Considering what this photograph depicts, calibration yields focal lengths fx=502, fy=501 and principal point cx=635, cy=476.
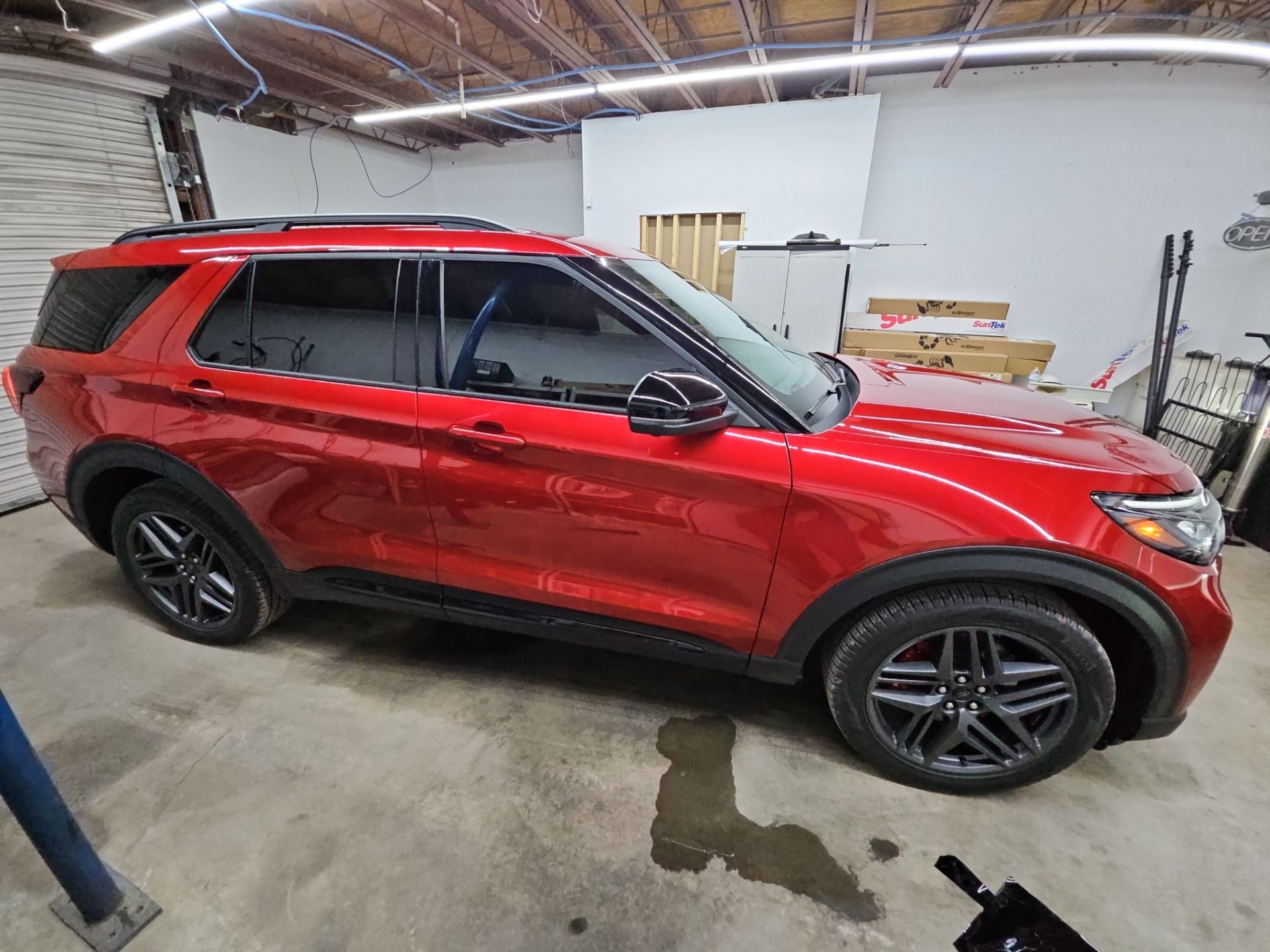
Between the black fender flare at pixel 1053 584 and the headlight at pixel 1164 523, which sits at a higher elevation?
the headlight at pixel 1164 523

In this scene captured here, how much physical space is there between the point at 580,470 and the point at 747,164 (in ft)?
16.8

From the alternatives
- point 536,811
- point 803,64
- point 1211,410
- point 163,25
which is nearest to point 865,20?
point 803,64

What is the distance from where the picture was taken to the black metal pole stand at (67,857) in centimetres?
96

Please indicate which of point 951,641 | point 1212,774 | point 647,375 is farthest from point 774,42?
point 1212,774

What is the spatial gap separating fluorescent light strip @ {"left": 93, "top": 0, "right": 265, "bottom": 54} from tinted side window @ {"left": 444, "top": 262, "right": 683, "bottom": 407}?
115 inches

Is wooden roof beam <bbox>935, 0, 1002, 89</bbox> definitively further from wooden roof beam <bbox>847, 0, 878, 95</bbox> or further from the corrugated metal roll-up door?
the corrugated metal roll-up door

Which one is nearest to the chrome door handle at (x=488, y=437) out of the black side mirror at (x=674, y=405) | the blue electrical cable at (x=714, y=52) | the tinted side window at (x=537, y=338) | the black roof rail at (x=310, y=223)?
the tinted side window at (x=537, y=338)

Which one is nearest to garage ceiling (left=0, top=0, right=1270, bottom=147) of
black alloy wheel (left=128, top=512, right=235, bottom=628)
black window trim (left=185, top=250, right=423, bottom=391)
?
black window trim (left=185, top=250, right=423, bottom=391)

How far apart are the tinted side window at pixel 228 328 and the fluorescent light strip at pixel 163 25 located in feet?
7.66

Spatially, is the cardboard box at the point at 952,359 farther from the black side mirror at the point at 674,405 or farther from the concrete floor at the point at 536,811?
the black side mirror at the point at 674,405

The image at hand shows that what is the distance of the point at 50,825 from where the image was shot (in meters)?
1.03

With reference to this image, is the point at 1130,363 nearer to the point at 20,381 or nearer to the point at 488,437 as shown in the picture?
the point at 488,437

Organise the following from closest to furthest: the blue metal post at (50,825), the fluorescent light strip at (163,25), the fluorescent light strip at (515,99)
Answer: the blue metal post at (50,825), the fluorescent light strip at (163,25), the fluorescent light strip at (515,99)

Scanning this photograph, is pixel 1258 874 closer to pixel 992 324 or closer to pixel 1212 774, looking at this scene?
pixel 1212 774
